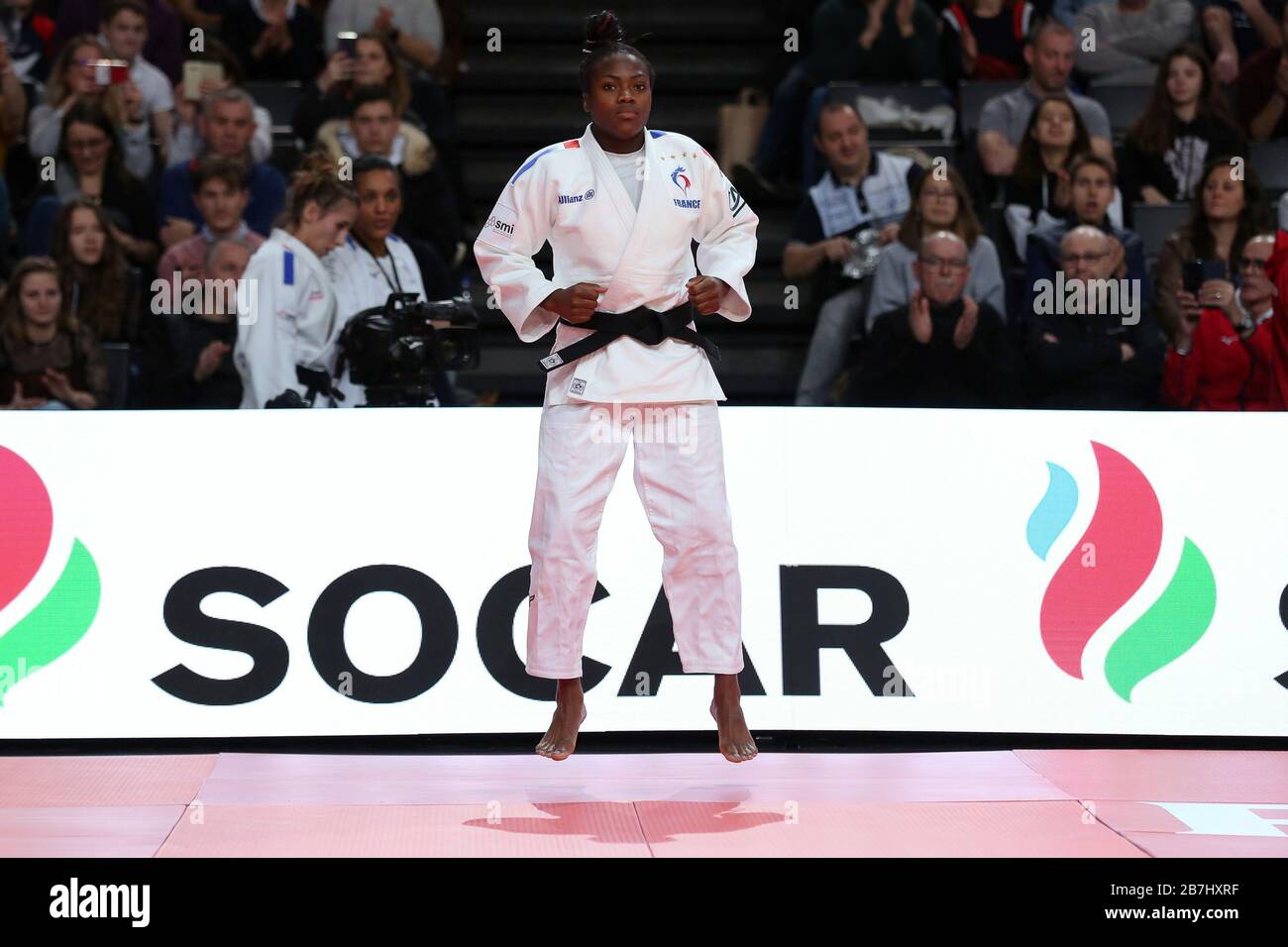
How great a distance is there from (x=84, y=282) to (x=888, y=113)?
3.68m

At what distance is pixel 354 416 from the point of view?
517cm

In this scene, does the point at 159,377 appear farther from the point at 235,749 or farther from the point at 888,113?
the point at 888,113

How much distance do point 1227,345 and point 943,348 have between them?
42.3 inches

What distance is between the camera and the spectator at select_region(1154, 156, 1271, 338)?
7012 millimetres

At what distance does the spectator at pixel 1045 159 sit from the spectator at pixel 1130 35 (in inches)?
43.9

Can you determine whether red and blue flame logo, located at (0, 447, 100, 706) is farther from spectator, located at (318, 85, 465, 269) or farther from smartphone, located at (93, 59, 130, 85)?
smartphone, located at (93, 59, 130, 85)

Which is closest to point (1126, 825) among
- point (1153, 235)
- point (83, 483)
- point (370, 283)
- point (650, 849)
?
point (650, 849)

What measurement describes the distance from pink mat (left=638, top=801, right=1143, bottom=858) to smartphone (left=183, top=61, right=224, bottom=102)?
467cm

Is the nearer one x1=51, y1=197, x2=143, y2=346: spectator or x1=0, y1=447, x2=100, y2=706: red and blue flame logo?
x1=0, y1=447, x2=100, y2=706: red and blue flame logo

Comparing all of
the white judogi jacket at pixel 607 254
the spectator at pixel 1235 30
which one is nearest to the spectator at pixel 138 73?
the white judogi jacket at pixel 607 254

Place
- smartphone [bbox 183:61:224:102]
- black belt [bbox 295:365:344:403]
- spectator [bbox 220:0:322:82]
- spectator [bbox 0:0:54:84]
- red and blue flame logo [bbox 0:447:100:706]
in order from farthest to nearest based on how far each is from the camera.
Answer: spectator [bbox 220:0:322:82] → spectator [bbox 0:0:54:84] → smartphone [bbox 183:61:224:102] → black belt [bbox 295:365:344:403] → red and blue flame logo [bbox 0:447:100:706]

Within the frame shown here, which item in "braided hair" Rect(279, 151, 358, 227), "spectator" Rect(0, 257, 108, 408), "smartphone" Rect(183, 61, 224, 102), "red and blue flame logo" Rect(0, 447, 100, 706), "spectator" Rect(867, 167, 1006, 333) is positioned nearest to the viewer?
"red and blue flame logo" Rect(0, 447, 100, 706)

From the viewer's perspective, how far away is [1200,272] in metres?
6.80

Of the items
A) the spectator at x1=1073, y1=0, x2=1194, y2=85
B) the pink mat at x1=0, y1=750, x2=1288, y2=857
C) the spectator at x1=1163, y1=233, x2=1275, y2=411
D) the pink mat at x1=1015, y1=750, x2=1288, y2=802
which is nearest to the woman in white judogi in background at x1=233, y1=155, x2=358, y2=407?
the pink mat at x1=0, y1=750, x2=1288, y2=857
